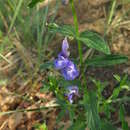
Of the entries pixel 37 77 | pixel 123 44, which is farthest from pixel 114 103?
pixel 37 77

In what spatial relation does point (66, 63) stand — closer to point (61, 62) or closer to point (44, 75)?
point (61, 62)

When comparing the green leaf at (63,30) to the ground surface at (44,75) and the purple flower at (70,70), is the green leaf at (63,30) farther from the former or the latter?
the ground surface at (44,75)

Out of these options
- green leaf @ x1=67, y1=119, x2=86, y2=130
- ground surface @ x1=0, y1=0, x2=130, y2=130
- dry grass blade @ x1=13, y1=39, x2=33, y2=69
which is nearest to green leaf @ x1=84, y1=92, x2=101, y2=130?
green leaf @ x1=67, y1=119, x2=86, y2=130

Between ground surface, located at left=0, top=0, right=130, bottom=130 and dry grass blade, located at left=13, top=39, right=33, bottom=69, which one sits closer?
ground surface, located at left=0, top=0, right=130, bottom=130

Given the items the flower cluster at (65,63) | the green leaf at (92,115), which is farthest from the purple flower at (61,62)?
the green leaf at (92,115)

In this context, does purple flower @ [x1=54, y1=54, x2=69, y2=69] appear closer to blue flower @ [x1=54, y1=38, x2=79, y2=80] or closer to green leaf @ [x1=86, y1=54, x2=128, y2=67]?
blue flower @ [x1=54, y1=38, x2=79, y2=80]

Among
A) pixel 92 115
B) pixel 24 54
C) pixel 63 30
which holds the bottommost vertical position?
pixel 92 115

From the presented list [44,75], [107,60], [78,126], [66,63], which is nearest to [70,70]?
[66,63]

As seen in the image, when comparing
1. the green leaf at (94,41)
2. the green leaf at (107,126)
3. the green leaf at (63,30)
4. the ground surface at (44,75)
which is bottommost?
the green leaf at (107,126)

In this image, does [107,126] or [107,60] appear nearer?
[107,60]
